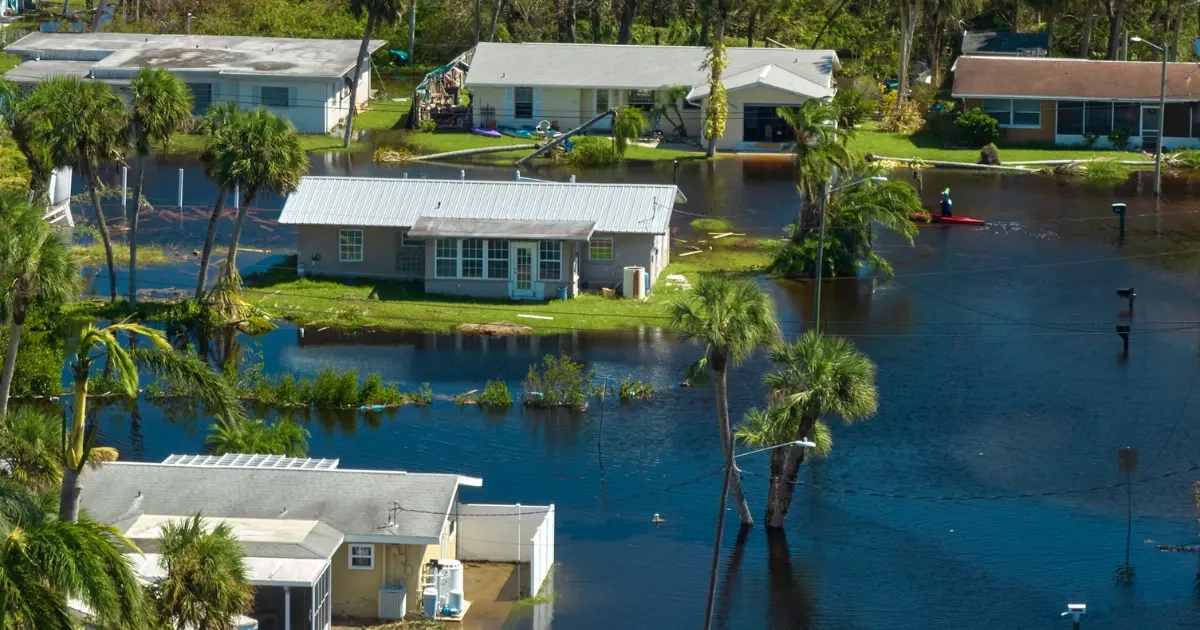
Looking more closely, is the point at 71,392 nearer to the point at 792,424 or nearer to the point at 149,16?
the point at 792,424

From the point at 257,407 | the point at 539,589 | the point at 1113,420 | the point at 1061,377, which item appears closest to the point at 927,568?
the point at 539,589

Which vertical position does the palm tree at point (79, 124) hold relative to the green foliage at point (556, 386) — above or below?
above

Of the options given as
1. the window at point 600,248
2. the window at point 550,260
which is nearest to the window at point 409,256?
the window at point 550,260

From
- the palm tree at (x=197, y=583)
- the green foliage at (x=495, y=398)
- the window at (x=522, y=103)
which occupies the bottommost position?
the green foliage at (x=495, y=398)

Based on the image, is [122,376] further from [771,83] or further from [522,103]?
[522,103]

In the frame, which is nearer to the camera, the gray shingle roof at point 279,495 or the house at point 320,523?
the house at point 320,523

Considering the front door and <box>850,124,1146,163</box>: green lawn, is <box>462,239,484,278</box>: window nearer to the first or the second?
the front door

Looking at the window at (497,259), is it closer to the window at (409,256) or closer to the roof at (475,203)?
the roof at (475,203)
